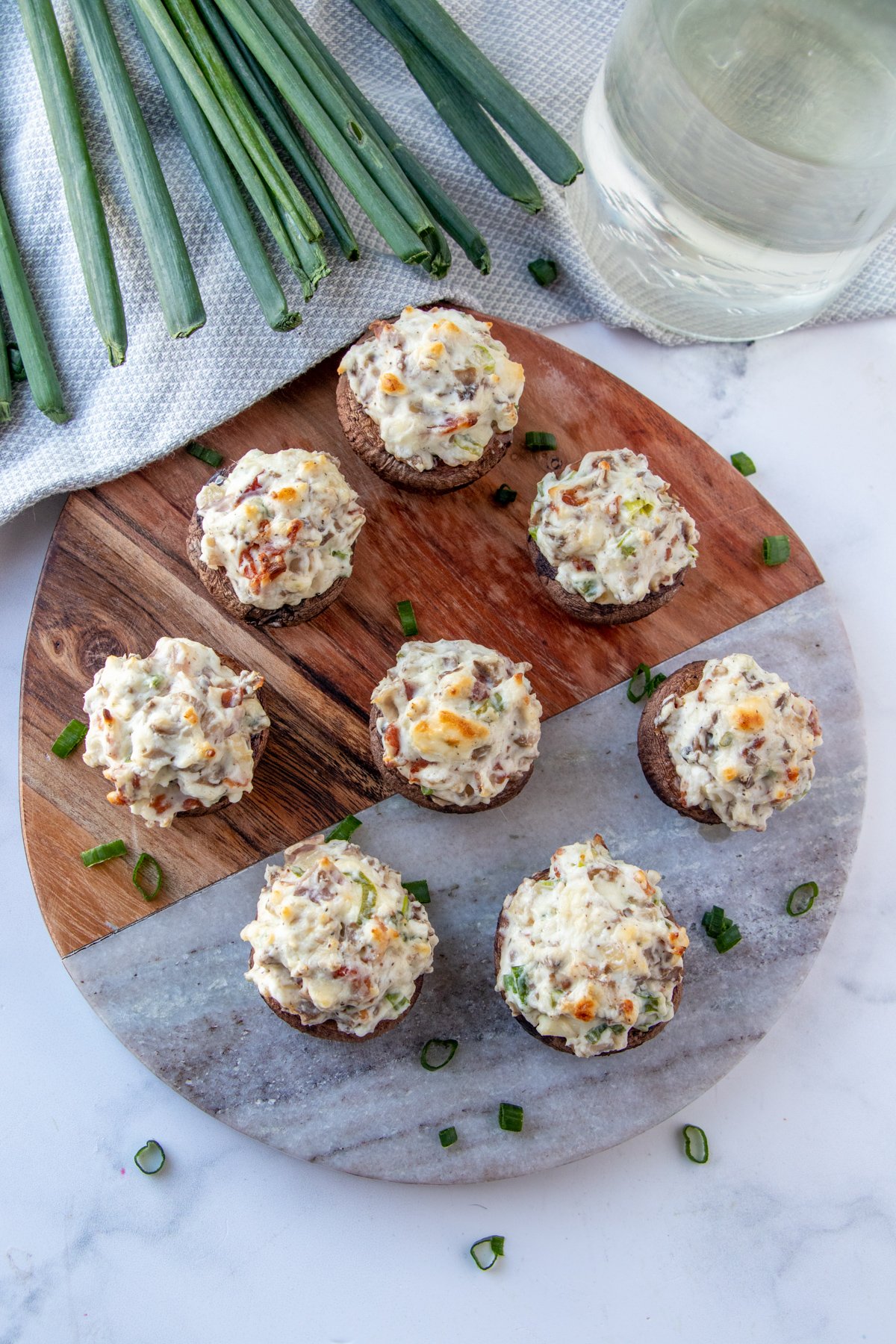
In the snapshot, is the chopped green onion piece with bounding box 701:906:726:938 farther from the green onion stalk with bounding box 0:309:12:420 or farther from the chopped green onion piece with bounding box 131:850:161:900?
the green onion stalk with bounding box 0:309:12:420

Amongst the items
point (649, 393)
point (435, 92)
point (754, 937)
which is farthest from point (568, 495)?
point (754, 937)

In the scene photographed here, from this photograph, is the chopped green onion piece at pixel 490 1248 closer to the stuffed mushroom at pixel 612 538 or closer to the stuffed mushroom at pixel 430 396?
the stuffed mushroom at pixel 612 538

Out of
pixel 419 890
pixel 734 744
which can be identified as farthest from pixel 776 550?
pixel 419 890

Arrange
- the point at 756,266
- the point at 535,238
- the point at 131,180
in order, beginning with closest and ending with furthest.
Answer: the point at 131,180
the point at 756,266
the point at 535,238

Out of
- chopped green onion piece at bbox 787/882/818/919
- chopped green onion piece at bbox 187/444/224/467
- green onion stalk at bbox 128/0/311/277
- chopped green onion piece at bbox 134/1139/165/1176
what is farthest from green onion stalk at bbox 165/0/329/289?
chopped green onion piece at bbox 134/1139/165/1176

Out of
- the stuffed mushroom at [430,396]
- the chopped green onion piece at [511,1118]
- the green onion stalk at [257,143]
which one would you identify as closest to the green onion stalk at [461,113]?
the stuffed mushroom at [430,396]

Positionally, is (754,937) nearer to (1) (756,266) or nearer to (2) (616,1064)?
(2) (616,1064)

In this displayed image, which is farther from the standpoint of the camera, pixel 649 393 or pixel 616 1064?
pixel 649 393
